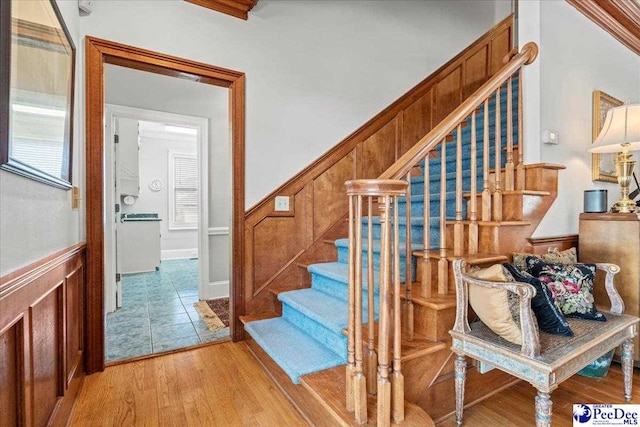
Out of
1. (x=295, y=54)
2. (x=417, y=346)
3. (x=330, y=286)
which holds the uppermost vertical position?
(x=295, y=54)

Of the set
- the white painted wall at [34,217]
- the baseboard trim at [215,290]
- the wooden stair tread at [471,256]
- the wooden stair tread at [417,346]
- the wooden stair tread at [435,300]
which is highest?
the white painted wall at [34,217]

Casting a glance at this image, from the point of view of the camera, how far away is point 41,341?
1.23 meters

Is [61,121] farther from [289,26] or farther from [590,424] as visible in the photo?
[590,424]

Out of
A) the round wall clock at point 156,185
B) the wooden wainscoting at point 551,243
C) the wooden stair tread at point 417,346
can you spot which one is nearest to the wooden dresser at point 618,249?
the wooden wainscoting at point 551,243

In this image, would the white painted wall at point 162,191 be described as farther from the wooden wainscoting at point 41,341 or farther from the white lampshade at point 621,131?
the white lampshade at point 621,131

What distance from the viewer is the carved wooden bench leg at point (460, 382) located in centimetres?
163

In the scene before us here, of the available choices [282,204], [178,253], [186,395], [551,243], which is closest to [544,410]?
[551,243]

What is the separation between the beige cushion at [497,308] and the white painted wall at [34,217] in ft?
5.74

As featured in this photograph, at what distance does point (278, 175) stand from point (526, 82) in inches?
75.7

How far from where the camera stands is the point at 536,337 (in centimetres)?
140

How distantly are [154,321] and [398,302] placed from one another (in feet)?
8.60

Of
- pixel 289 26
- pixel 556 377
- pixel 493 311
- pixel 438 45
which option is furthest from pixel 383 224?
pixel 438 45

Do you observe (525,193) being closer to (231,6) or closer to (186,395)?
(186,395)

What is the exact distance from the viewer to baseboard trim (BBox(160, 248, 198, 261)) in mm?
7022
